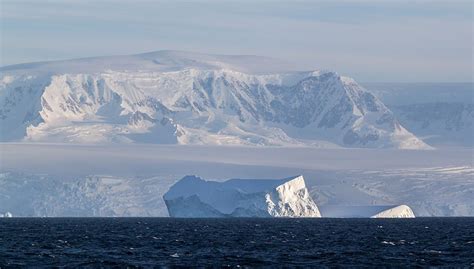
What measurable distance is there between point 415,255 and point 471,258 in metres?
5.44

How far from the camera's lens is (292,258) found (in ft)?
362

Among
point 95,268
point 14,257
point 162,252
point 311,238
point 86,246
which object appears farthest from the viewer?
point 311,238

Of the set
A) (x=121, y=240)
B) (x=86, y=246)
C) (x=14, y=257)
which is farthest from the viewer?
(x=121, y=240)

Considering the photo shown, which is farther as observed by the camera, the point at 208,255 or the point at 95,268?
the point at 208,255

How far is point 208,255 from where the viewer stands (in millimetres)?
114500

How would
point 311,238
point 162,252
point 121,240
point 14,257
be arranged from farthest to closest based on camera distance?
point 311,238 → point 121,240 → point 162,252 → point 14,257

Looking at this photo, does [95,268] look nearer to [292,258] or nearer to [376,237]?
[292,258]

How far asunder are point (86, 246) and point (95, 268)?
93.7ft

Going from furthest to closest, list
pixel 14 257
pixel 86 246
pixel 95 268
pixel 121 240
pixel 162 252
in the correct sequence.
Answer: pixel 121 240 < pixel 86 246 < pixel 162 252 < pixel 14 257 < pixel 95 268

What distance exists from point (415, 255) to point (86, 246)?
1201 inches

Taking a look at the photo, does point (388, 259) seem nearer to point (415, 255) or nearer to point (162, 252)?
point (415, 255)

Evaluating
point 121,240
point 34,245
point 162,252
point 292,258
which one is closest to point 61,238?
point 121,240

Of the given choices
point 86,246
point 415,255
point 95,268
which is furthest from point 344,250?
point 95,268

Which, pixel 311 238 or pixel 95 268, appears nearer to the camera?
pixel 95 268
